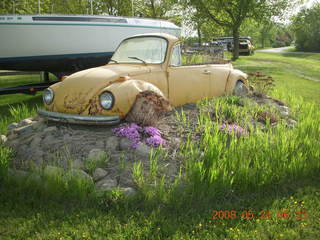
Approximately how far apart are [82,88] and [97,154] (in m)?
1.17

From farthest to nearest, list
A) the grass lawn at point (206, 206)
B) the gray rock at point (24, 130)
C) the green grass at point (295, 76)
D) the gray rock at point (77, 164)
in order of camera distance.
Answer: the green grass at point (295, 76)
the gray rock at point (24, 130)
the gray rock at point (77, 164)
the grass lawn at point (206, 206)

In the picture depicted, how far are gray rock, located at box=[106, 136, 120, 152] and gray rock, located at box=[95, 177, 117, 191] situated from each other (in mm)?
595

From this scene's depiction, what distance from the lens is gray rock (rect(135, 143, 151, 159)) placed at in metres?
4.02

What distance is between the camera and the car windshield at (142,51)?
552cm

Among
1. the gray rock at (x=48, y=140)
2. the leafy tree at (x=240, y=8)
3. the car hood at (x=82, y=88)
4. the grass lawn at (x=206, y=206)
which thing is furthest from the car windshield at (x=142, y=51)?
the leafy tree at (x=240, y=8)

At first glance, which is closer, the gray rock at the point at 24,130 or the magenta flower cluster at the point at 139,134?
the magenta flower cluster at the point at 139,134

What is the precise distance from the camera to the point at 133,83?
4586 mm

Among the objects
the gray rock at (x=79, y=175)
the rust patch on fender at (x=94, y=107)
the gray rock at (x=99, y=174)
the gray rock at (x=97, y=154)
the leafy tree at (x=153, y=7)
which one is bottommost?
the gray rock at (x=99, y=174)

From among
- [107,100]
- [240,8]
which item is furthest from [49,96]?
[240,8]

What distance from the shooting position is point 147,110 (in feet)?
14.9

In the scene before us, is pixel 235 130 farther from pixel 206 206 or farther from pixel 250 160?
pixel 206 206

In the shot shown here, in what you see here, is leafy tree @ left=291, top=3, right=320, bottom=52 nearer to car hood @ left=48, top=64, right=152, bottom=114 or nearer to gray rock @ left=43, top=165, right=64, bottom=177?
car hood @ left=48, top=64, right=152, bottom=114

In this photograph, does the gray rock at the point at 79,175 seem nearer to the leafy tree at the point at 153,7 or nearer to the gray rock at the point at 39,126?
the gray rock at the point at 39,126

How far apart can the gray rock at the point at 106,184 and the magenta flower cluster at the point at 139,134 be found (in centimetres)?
66
